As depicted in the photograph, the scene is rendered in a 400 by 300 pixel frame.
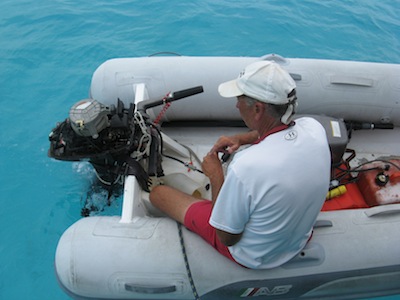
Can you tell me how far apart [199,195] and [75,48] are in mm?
3230

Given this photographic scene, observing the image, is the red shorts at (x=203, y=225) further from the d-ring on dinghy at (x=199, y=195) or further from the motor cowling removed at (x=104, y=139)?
the motor cowling removed at (x=104, y=139)

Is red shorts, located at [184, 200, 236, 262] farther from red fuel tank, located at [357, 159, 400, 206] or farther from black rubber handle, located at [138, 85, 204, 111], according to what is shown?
red fuel tank, located at [357, 159, 400, 206]

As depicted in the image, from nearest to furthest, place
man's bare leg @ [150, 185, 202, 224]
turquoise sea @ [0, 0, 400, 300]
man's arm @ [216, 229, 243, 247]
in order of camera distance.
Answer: man's arm @ [216, 229, 243, 247]
man's bare leg @ [150, 185, 202, 224]
turquoise sea @ [0, 0, 400, 300]

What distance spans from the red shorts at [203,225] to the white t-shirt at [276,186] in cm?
26

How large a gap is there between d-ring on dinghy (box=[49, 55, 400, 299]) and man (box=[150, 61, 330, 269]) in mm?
355

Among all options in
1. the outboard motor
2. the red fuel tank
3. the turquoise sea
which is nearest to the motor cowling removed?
the outboard motor

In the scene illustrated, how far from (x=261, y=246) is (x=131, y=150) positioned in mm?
920

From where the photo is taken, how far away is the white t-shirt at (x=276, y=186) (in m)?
1.12

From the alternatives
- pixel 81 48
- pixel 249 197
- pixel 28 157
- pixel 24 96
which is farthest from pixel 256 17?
pixel 249 197

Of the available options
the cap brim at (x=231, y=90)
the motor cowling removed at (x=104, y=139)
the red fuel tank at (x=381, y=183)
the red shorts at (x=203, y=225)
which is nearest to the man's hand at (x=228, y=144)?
the red shorts at (x=203, y=225)

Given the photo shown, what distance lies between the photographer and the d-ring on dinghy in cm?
159

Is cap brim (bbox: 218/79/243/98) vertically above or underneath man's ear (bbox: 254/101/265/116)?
above

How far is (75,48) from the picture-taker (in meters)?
4.44

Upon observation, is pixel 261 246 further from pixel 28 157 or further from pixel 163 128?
pixel 28 157
